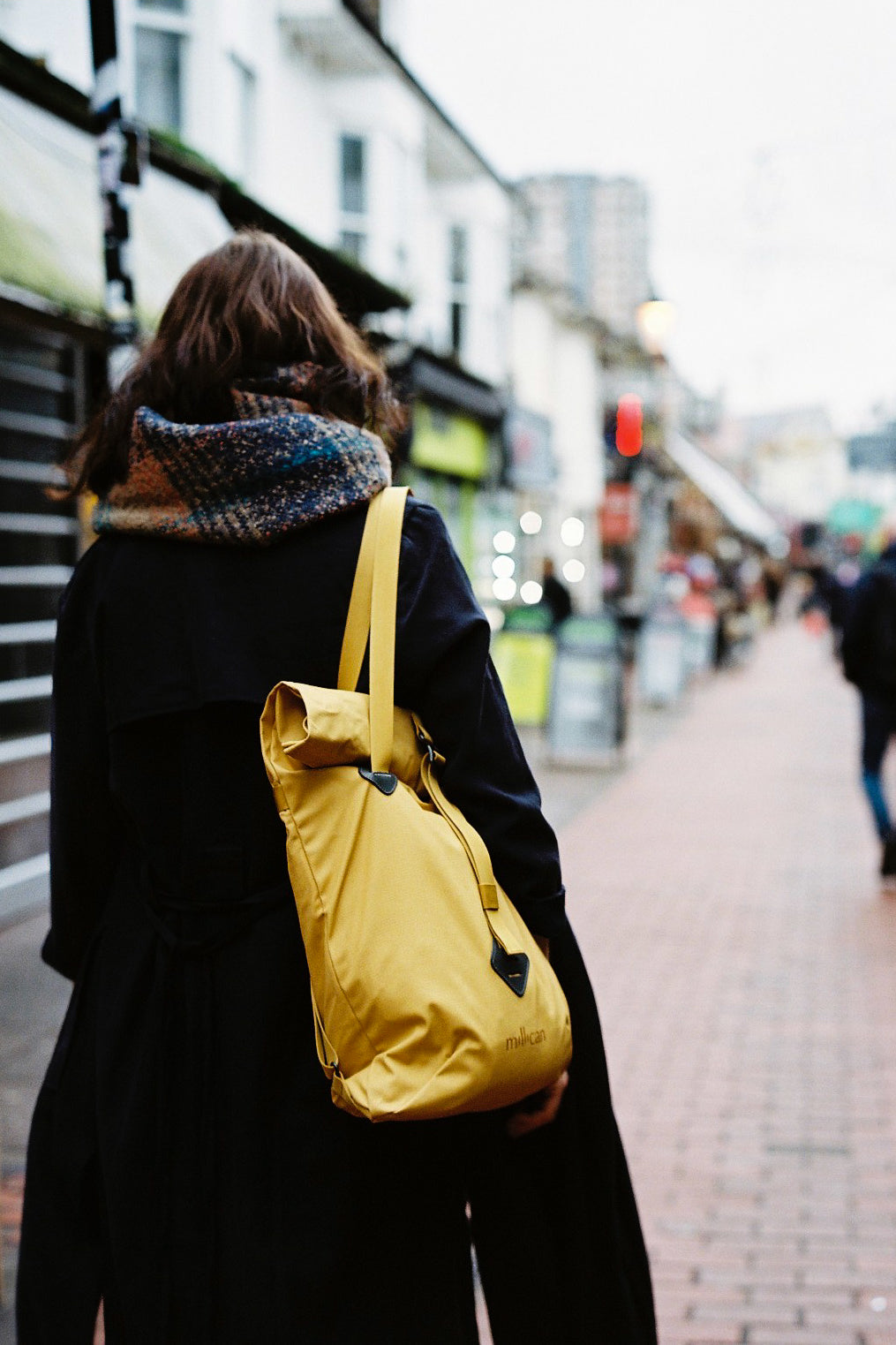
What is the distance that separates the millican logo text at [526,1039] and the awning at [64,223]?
5.55 metres

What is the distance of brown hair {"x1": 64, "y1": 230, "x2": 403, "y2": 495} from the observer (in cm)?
186

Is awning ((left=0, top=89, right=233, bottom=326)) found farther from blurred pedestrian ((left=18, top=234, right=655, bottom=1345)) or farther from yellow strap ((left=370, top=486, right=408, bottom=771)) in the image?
yellow strap ((left=370, top=486, right=408, bottom=771))

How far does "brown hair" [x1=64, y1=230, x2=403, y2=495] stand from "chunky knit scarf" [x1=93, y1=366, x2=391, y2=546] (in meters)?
0.05

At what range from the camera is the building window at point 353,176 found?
17.1 metres

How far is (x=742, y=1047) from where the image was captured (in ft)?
17.6

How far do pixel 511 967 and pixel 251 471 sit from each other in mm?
685

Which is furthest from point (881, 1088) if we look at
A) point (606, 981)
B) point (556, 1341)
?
point (556, 1341)

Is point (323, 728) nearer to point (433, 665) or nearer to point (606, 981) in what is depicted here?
point (433, 665)

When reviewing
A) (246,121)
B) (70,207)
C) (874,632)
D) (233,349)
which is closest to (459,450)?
(246,121)

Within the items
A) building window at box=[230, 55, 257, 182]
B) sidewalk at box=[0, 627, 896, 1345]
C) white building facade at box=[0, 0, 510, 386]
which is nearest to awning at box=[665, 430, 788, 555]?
Answer: white building facade at box=[0, 0, 510, 386]

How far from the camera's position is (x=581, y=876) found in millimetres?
8430

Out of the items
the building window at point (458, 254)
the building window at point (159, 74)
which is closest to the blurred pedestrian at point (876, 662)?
the building window at point (159, 74)

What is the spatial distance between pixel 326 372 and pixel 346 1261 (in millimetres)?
A: 1132

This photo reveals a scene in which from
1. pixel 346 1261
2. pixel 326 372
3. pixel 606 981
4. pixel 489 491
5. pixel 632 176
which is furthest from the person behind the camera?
pixel 632 176
